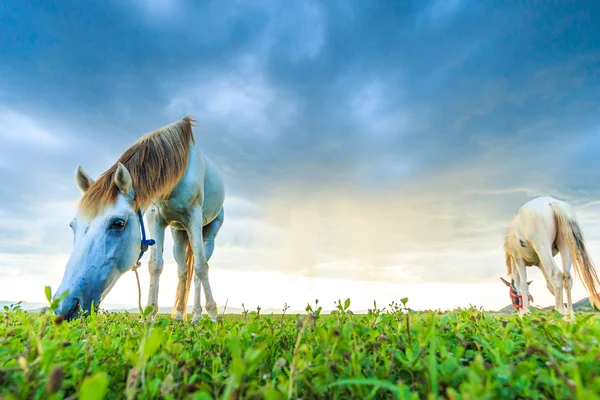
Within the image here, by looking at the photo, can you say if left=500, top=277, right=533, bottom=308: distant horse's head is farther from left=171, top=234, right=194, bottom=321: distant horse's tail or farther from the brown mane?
the brown mane

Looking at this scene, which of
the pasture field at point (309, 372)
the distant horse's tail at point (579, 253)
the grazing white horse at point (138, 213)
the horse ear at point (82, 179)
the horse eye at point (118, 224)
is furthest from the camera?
the distant horse's tail at point (579, 253)

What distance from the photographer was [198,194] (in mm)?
7387

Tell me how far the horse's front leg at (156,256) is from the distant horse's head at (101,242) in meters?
1.57

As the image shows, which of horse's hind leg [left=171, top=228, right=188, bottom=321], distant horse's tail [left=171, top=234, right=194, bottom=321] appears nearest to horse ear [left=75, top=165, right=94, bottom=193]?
distant horse's tail [left=171, top=234, right=194, bottom=321]

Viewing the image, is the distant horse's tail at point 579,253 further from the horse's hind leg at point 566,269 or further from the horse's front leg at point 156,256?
the horse's front leg at point 156,256

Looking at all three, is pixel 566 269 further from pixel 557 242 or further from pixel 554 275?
pixel 557 242

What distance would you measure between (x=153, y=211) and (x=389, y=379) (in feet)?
25.4

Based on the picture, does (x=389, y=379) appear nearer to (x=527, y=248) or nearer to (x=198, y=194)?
(x=198, y=194)

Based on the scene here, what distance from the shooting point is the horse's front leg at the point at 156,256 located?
7.29 metres

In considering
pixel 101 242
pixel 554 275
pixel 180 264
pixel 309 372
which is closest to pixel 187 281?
pixel 180 264

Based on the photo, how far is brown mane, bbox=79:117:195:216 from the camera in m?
5.39

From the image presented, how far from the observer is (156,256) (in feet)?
24.2

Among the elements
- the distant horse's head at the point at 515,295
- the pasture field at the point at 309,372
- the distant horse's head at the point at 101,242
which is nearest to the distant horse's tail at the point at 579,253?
the distant horse's head at the point at 515,295

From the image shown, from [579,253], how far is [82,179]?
12936 millimetres
